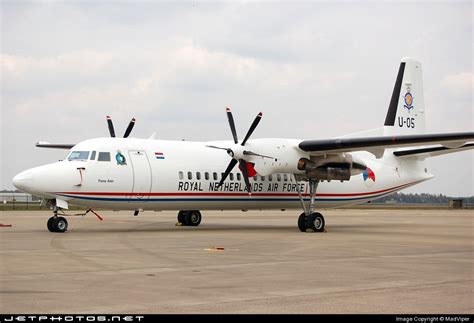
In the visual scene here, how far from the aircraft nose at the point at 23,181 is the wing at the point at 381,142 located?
1000 centimetres

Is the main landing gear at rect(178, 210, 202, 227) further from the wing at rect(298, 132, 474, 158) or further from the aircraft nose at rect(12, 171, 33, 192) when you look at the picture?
the aircraft nose at rect(12, 171, 33, 192)

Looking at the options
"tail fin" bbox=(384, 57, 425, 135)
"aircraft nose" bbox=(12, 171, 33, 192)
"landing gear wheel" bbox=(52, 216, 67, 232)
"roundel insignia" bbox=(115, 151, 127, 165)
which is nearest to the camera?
"aircraft nose" bbox=(12, 171, 33, 192)

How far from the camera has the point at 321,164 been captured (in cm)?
2666

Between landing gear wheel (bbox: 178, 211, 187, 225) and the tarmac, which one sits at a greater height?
landing gear wheel (bbox: 178, 211, 187, 225)

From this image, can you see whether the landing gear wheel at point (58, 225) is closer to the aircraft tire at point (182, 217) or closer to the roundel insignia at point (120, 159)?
the roundel insignia at point (120, 159)

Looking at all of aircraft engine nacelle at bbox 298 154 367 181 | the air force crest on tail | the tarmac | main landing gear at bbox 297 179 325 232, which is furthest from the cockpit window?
the air force crest on tail

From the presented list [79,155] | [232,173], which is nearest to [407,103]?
[232,173]

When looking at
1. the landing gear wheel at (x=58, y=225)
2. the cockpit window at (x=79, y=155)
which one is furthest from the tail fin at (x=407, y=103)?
the landing gear wheel at (x=58, y=225)

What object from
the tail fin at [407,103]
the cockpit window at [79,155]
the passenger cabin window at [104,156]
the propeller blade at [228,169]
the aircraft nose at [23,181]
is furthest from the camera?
the tail fin at [407,103]

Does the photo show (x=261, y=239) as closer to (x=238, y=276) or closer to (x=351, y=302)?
(x=238, y=276)

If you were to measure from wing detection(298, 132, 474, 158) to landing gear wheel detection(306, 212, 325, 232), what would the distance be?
98.1 inches

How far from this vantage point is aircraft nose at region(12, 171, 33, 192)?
21.8 m

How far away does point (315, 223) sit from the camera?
25797 millimetres

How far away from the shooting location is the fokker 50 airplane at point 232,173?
907 inches
